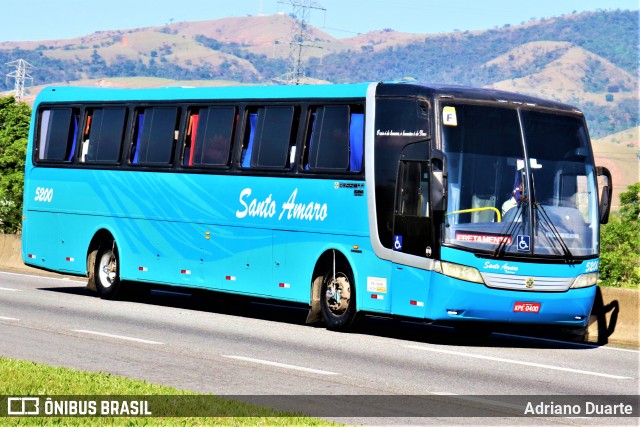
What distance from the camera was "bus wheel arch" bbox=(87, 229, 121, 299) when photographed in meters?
24.3

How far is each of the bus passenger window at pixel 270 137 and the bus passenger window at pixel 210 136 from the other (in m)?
0.48

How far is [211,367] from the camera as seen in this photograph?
47.0 ft

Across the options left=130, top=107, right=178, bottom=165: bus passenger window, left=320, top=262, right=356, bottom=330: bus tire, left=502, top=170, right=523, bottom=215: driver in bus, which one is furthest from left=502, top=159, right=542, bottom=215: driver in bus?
left=130, top=107, right=178, bottom=165: bus passenger window

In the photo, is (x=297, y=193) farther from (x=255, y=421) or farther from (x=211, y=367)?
(x=255, y=421)

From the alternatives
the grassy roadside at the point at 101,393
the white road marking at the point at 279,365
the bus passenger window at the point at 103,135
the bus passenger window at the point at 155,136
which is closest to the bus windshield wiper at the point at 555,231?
the white road marking at the point at 279,365

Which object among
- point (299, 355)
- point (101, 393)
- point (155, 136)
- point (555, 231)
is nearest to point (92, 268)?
point (155, 136)

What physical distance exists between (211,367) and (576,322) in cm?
576

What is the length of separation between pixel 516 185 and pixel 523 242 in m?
0.73

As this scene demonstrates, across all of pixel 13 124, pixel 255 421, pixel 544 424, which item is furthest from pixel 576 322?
pixel 13 124

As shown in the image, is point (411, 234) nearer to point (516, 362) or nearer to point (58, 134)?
point (516, 362)

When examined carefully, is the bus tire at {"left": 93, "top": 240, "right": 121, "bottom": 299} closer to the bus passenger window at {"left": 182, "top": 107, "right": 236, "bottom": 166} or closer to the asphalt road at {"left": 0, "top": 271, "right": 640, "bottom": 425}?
the asphalt road at {"left": 0, "top": 271, "right": 640, "bottom": 425}

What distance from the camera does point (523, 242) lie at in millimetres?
17422

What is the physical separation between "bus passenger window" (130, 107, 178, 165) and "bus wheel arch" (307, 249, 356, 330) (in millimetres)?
4453

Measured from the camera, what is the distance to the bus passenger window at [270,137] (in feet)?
66.8
